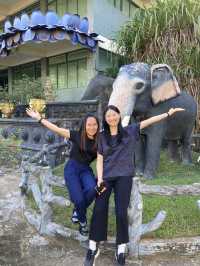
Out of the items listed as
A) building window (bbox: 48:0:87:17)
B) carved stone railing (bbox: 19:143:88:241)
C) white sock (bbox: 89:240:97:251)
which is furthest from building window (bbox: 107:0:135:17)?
white sock (bbox: 89:240:97:251)

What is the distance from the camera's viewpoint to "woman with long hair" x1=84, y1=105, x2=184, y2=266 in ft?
12.4

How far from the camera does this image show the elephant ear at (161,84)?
6113mm

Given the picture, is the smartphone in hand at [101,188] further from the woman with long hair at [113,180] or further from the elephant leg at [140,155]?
the elephant leg at [140,155]

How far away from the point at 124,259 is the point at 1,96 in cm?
1067

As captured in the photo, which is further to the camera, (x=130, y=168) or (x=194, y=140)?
(x=194, y=140)

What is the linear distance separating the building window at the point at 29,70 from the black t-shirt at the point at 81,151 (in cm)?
1236

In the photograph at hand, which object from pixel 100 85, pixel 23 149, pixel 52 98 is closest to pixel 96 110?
pixel 100 85

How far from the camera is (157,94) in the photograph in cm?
613

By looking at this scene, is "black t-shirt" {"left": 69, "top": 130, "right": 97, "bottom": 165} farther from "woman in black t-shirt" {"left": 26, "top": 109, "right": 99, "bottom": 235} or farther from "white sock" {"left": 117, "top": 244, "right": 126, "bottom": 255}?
"white sock" {"left": 117, "top": 244, "right": 126, "bottom": 255}

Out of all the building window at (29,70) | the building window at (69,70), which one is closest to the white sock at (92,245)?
the building window at (69,70)

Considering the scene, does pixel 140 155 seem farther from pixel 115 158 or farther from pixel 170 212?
pixel 115 158

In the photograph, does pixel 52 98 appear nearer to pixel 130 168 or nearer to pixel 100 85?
pixel 100 85

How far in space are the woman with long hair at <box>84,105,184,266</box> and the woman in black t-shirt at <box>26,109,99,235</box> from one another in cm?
16

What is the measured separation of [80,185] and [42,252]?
817 millimetres
